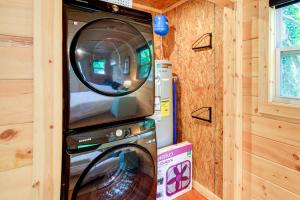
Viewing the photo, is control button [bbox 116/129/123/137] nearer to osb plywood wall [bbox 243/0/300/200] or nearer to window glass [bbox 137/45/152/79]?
window glass [bbox 137/45/152/79]

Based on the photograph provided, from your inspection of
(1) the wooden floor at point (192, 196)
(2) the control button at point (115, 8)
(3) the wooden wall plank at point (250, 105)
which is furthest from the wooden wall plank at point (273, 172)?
(2) the control button at point (115, 8)

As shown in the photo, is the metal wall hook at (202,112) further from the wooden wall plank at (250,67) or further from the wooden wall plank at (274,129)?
the wooden wall plank at (250,67)

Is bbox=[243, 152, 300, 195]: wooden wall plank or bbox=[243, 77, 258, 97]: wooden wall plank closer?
bbox=[243, 152, 300, 195]: wooden wall plank

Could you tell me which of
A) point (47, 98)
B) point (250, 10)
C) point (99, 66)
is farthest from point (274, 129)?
point (47, 98)

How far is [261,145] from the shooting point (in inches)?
54.6

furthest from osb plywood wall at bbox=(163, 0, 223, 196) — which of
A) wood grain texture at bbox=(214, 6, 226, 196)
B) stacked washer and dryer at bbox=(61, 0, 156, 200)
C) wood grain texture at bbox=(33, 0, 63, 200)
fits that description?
wood grain texture at bbox=(33, 0, 63, 200)

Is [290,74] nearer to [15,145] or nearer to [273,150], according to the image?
[273,150]

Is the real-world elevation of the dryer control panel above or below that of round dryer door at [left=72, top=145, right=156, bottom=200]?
above

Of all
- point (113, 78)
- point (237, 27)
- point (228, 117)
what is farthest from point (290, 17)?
point (113, 78)

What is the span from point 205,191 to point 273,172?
923 mm

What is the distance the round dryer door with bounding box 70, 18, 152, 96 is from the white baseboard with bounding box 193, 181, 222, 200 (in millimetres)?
1569

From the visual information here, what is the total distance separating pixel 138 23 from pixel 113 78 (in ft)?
1.40

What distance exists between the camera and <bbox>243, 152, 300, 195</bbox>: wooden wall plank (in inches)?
46.9

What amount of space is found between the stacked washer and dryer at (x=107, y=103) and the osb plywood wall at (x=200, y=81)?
37.0 inches
